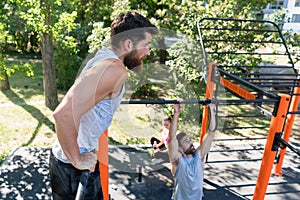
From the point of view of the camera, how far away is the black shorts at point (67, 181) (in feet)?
5.21

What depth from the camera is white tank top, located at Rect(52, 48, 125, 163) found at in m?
1.32

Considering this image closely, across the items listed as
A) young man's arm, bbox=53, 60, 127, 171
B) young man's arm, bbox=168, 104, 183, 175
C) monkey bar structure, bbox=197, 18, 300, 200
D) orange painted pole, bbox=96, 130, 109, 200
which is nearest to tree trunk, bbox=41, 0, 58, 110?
monkey bar structure, bbox=197, 18, 300, 200


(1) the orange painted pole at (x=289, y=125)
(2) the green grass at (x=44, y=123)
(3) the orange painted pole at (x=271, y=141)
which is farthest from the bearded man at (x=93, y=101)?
(1) the orange painted pole at (x=289, y=125)

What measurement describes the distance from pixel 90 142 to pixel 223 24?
4727mm

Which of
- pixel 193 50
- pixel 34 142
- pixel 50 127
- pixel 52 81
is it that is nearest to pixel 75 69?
pixel 52 81

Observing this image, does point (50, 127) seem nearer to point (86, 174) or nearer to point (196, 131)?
point (196, 131)

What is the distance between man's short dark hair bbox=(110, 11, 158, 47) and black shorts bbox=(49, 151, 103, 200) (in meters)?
0.79

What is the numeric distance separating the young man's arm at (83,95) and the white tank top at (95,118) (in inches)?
3.7

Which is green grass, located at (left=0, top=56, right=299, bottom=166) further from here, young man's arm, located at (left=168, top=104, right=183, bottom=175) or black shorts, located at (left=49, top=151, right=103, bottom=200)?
black shorts, located at (left=49, top=151, right=103, bottom=200)

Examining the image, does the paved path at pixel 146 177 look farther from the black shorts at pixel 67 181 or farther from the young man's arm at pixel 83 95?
the young man's arm at pixel 83 95

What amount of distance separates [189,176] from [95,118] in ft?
4.20

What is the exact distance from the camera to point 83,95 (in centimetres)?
113

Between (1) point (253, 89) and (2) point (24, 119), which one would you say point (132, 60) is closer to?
(1) point (253, 89)

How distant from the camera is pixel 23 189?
3.47 m
